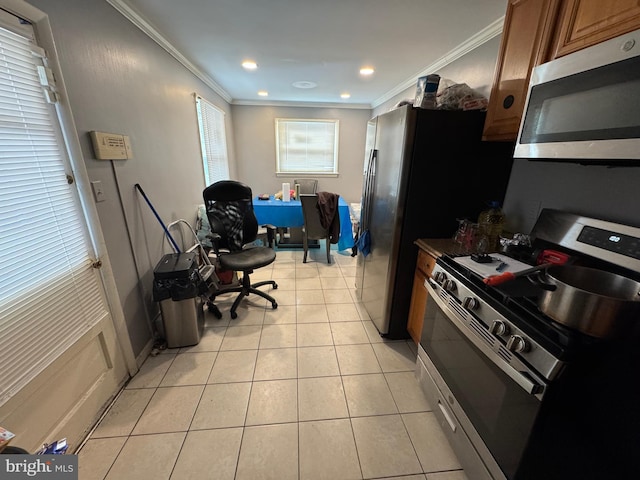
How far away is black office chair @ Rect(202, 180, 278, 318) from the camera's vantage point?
232 cm

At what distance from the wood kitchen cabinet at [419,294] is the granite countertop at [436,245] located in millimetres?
43

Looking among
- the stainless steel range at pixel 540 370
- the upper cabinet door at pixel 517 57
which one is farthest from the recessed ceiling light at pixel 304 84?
the stainless steel range at pixel 540 370

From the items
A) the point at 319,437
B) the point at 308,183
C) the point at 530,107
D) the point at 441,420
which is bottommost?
the point at 319,437

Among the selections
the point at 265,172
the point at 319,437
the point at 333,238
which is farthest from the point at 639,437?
the point at 265,172

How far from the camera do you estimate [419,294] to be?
5.81ft

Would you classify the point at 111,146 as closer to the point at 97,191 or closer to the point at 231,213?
the point at 97,191

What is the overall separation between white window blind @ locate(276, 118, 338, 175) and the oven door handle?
4291 millimetres

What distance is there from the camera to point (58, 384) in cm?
117

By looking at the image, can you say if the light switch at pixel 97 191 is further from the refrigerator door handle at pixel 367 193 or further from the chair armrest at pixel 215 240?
the refrigerator door handle at pixel 367 193

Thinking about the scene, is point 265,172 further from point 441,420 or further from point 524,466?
point 524,466

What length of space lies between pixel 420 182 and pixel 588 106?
2.65 feet

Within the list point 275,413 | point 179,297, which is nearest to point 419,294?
point 275,413

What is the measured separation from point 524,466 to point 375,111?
198 inches

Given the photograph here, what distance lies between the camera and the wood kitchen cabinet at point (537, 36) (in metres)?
0.88
